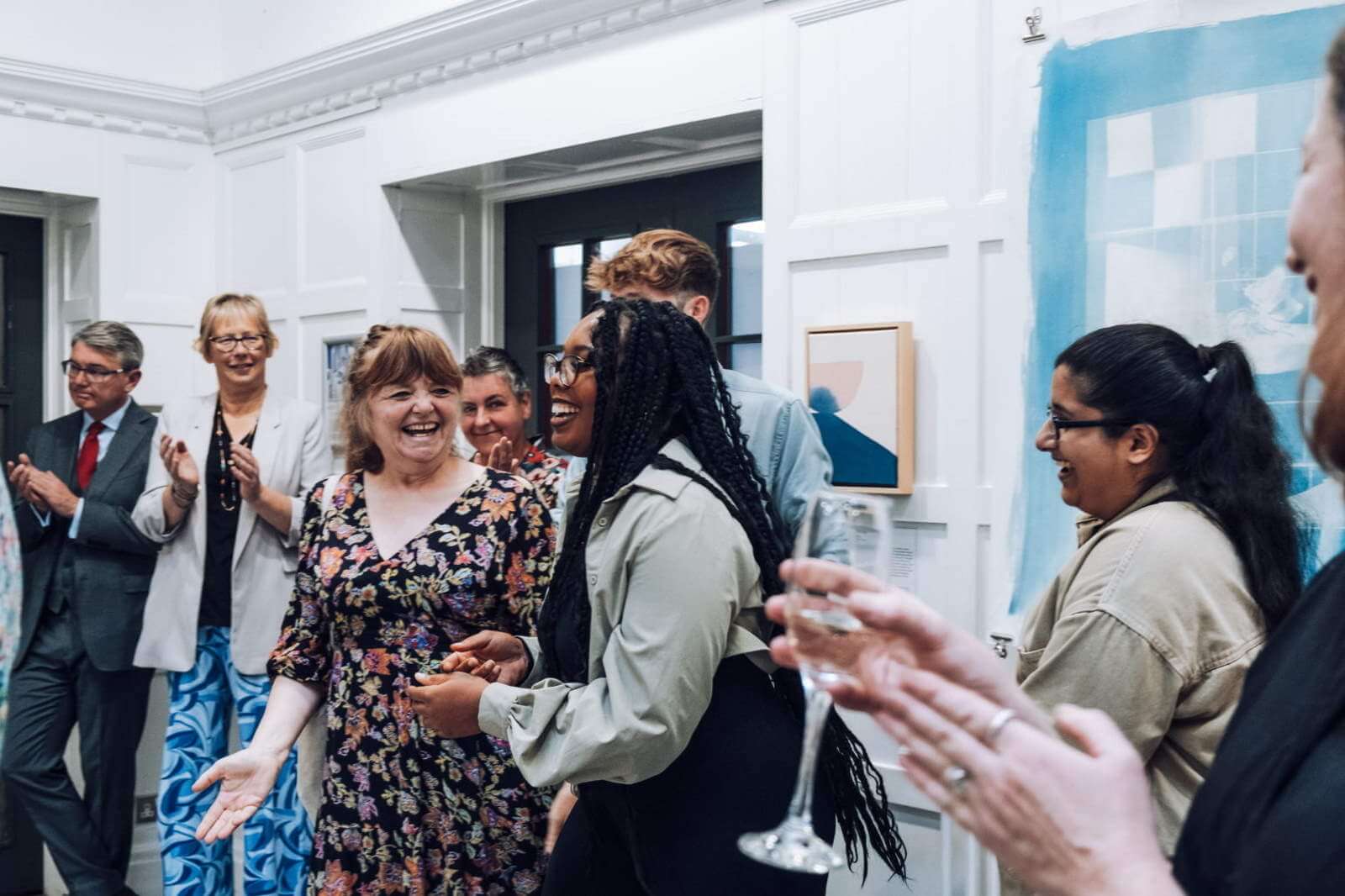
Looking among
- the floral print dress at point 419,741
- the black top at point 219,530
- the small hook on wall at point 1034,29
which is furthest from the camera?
the black top at point 219,530

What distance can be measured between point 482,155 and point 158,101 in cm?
148

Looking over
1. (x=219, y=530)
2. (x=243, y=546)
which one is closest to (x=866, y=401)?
(x=243, y=546)

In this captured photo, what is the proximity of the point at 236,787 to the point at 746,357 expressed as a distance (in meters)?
1.91

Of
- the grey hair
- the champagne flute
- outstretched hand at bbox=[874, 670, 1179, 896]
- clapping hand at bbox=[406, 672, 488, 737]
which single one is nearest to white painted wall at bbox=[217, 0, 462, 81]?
the grey hair

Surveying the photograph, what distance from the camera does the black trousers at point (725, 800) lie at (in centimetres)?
184

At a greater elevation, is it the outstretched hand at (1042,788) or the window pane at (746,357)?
the window pane at (746,357)

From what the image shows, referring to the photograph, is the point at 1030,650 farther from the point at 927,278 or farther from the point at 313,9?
the point at 313,9

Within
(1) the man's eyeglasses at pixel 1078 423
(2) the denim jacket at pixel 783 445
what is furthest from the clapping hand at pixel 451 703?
(1) the man's eyeglasses at pixel 1078 423

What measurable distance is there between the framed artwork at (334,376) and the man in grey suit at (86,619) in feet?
1.91

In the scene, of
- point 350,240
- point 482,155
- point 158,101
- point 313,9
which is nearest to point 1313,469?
point 482,155

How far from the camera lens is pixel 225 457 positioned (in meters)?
3.80

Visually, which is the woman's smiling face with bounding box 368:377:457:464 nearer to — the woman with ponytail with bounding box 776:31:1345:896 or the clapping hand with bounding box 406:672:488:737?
the clapping hand with bounding box 406:672:488:737

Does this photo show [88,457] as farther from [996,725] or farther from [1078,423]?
[996,725]

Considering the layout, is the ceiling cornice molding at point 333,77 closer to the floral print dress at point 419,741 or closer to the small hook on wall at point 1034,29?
the small hook on wall at point 1034,29
